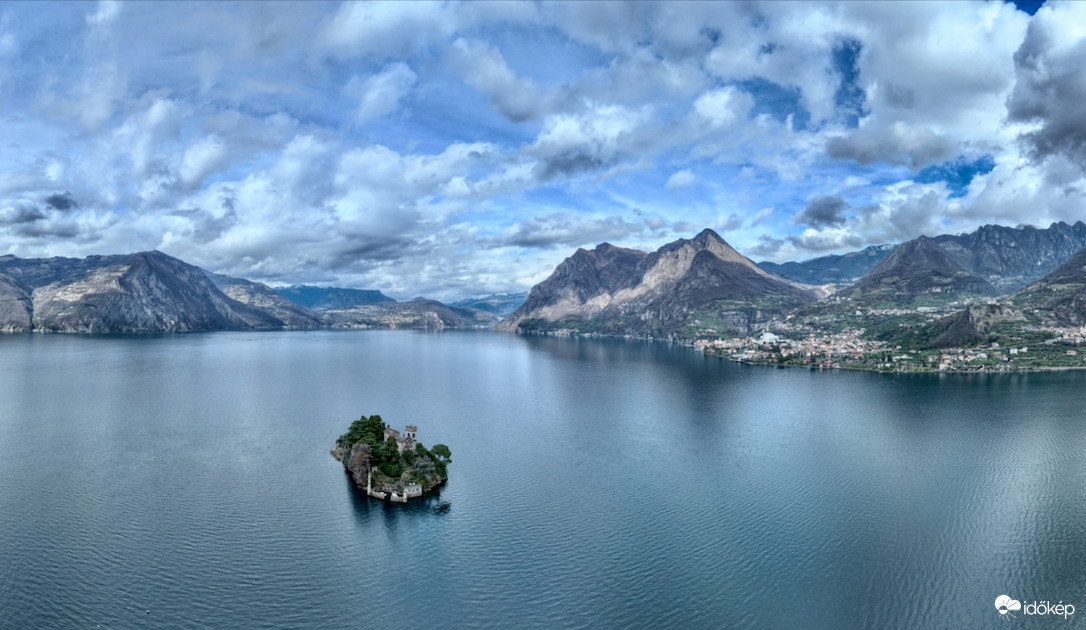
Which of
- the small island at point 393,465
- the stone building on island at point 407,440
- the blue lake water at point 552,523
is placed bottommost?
the blue lake water at point 552,523

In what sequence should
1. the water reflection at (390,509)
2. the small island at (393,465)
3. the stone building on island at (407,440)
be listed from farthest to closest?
the stone building on island at (407,440) < the small island at (393,465) < the water reflection at (390,509)

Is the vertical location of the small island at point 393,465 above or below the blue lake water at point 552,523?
above

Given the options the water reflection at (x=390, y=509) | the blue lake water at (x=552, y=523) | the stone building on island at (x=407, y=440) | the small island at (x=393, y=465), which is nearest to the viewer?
the blue lake water at (x=552, y=523)

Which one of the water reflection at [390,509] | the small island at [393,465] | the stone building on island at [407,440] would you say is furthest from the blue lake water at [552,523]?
the stone building on island at [407,440]

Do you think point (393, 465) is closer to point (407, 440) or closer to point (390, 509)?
point (407, 440)

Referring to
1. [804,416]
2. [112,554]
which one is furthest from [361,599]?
[804,416]

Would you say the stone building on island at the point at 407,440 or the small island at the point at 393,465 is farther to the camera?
the stone building on island at the point at 407,440

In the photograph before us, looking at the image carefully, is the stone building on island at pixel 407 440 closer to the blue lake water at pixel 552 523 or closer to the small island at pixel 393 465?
the small island at pixel 393 465

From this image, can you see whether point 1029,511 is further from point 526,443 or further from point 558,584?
point 526,443
